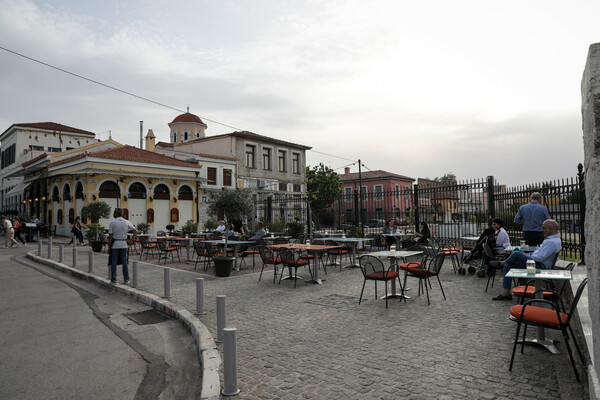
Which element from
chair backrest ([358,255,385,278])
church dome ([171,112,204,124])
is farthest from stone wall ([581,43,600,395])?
church dome ([171,112,204,124])

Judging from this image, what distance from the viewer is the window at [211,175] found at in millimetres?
33188

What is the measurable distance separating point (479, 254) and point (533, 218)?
154 centimetres

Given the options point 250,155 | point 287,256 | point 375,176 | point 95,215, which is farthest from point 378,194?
point 375,176

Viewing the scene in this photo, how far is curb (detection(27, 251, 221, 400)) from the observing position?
375 centimetres

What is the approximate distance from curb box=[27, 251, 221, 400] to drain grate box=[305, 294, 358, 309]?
2.17m

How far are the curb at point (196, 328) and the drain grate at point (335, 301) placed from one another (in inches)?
85.4

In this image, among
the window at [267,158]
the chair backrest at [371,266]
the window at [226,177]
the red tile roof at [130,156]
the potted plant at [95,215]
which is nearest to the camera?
the chair backrest at [371,266]

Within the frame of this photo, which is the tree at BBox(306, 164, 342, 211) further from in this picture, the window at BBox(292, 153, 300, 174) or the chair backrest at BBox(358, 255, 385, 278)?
the chair backrest at BBox(358, 255, 385, 278)

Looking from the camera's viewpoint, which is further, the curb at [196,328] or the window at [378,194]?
the window at [378,194]

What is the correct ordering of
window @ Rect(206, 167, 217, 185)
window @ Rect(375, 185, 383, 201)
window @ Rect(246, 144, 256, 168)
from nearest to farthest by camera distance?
window @ Rect(375, 185, 383, 201)
window @ Rect(206, 167, 217, 185)
window @ Rect(246, 144, 256, 168)

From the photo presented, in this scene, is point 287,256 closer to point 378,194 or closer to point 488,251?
point 488,251

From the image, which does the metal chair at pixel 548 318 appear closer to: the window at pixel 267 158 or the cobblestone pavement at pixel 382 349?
the cobblestone pavement at pixel 382 349

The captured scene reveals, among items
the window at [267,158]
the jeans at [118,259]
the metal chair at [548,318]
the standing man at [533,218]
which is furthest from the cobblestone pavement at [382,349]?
the window at [267,158]

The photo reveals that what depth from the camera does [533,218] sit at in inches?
325
